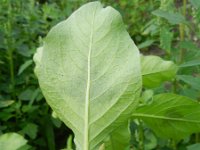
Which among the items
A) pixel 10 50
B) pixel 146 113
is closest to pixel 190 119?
pixel 146 113

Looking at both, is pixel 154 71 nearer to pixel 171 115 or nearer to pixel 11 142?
pixel 171 115

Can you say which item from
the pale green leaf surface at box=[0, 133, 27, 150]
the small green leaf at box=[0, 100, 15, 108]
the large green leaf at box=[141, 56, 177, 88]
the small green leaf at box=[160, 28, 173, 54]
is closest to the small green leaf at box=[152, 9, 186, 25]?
the small green leaf at box=[160, 28, 173, 54]

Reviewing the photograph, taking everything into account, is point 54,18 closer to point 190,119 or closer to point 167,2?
point 167,2

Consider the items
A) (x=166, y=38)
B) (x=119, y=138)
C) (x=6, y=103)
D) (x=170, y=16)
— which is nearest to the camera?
(x=119, y=138)

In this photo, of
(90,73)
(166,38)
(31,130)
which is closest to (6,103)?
(31,130)

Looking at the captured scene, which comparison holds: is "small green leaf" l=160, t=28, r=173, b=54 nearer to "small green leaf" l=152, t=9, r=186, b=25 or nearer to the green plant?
"small green leaf" l=152, t=9, r=186, b=25

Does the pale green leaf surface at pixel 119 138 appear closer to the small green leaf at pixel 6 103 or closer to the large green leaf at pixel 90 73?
the large green leaf at pixel 90 73
